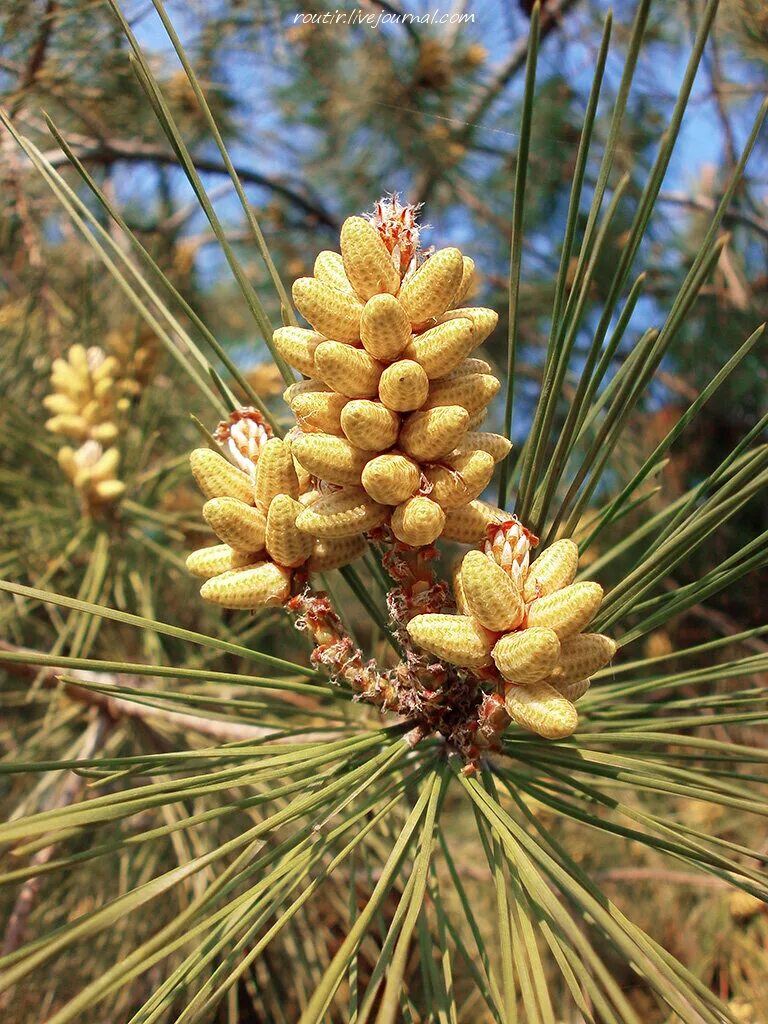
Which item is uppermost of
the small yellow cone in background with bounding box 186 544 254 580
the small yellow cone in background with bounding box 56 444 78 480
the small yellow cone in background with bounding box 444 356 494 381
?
the small yellow cone in background with bounding box 56 444 78 480

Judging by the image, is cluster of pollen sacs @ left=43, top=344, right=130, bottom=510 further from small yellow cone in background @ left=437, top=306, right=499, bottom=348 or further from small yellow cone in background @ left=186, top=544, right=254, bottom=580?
small yellow cone in background @ left=437, top=306, right=499, bottom=348

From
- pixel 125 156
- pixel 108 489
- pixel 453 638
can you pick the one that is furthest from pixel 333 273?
pixel 125 156

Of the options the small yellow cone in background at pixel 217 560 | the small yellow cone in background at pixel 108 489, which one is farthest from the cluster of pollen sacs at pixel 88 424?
the small yellow cone in background at pixel 217 560

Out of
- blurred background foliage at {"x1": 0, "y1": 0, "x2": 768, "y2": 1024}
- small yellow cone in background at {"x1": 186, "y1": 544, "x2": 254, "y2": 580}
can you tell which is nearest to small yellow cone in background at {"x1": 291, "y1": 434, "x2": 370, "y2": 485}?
small yellow cone in background at {"x1": 186, "y1": 544, "x2": 254, "y2": 580}

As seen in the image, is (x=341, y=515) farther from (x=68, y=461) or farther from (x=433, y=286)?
(x=68, y=461)

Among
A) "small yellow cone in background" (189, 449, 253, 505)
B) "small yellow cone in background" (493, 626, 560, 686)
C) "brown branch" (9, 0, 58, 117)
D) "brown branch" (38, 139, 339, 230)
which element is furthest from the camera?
"brown branch" (38, 139, 339, 230)
